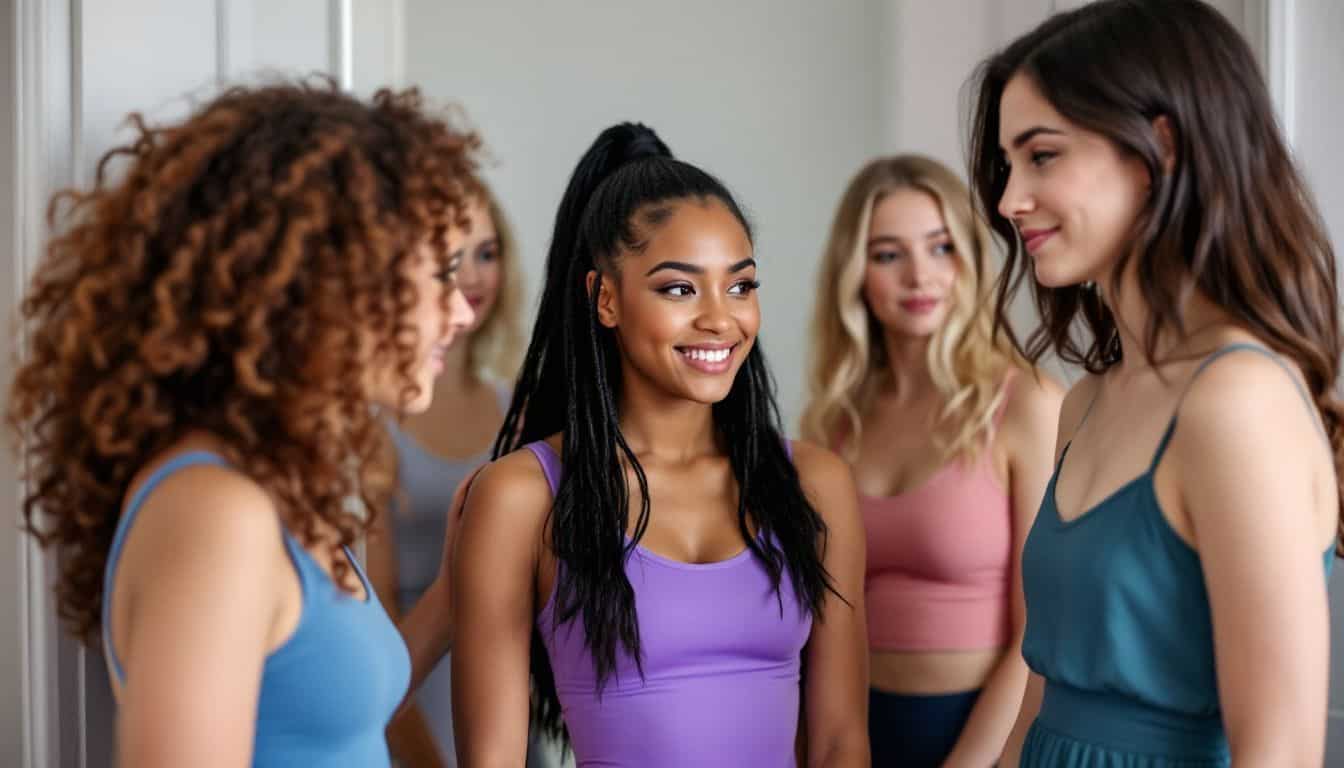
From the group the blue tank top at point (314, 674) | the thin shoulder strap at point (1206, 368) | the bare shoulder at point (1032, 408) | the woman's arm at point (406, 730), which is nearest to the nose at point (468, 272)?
the woman's arm at point (406, 730)

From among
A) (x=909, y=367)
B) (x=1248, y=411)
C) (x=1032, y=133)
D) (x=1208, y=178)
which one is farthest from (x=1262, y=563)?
(x=909, y=367)

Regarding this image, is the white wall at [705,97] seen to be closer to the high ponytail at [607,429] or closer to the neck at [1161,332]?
the high ponytail at [607,429]

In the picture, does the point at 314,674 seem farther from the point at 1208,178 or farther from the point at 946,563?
the point at 946,563

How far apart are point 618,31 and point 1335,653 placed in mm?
1768

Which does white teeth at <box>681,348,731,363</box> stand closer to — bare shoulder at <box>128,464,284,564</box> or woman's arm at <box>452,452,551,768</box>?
woman's arm at <box>452,452,551,768</box>

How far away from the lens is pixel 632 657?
1.49m

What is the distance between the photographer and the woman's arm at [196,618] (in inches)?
33.4

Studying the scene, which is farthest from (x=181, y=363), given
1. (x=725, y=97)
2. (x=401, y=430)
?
(x=725, y=97)

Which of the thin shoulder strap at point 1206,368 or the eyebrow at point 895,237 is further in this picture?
the eyebrow at point 895,237

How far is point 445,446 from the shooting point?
7.11 feet

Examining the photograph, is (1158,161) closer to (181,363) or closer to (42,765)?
(181,363)

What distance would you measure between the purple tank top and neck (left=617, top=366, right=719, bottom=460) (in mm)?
161

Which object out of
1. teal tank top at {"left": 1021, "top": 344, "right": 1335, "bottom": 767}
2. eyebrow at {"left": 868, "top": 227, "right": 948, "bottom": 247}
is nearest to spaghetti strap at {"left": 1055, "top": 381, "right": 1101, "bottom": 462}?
teal tank top at {"left": 1021, "top": 344, "right": 1335, "bottom": 767}

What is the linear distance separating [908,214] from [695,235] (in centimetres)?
70
